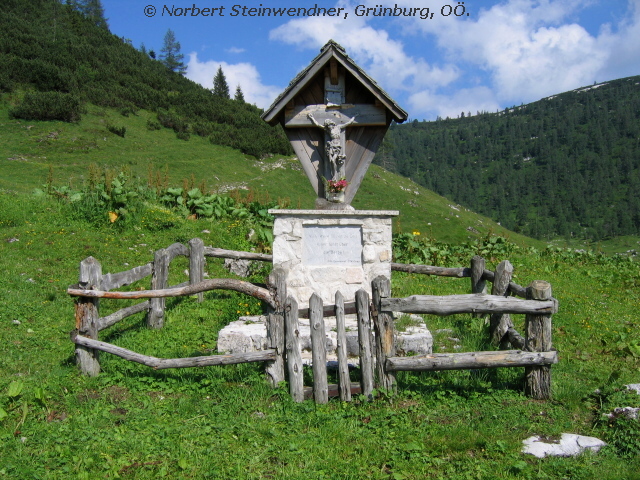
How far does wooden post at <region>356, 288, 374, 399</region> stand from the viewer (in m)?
5.22

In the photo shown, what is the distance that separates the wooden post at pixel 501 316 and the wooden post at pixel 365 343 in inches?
111

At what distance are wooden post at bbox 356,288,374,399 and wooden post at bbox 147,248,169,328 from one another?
3.92 m

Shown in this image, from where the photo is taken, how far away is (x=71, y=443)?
14.1ft

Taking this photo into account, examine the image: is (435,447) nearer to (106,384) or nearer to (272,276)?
(272,276)

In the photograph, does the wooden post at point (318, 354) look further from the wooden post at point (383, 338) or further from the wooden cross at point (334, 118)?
the wooden cross at point (334, 118)

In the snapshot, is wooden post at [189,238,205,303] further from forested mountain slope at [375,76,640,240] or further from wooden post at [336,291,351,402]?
forested mountain slope at [375,76,640,240]

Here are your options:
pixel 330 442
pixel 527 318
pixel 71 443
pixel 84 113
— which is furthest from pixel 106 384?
pixel 84 113

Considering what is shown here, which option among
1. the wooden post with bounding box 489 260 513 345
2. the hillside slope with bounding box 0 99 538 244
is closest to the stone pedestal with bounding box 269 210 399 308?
the wooden post with bounding box 489 260 513 345

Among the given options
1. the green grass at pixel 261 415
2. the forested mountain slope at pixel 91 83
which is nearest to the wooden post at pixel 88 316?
the green grass at pixel 261 415

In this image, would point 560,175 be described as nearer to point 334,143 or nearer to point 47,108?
point 47,108

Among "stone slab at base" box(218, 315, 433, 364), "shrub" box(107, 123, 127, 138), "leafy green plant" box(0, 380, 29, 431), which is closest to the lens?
"leafy green plant" box(0, 380, 29, 431)

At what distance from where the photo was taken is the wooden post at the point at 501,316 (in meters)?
7.21

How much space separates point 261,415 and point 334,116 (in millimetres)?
4916

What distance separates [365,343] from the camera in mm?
5258
